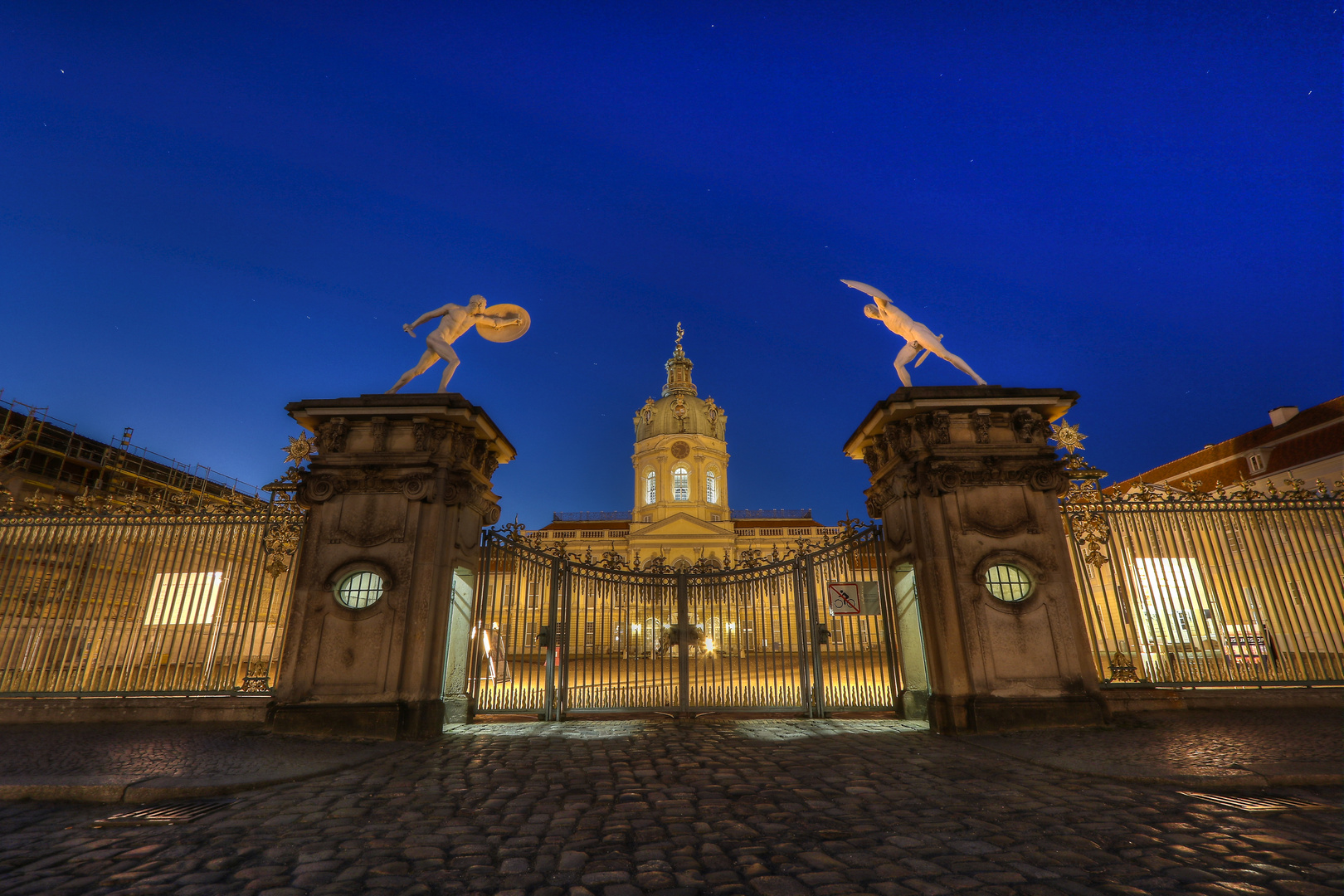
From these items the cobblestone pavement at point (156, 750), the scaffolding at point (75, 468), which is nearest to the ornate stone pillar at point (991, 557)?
the cobblestone pavement at point (156, 750)

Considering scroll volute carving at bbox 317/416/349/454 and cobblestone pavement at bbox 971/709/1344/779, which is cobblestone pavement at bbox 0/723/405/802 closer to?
scroll volute carving at bbox 317/416/349/454

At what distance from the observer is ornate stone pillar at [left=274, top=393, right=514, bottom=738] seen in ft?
28.8

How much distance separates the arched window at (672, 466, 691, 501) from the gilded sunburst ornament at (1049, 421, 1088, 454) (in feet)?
150

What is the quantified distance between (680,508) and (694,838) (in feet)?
166

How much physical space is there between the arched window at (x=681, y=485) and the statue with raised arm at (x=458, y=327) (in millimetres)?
44483

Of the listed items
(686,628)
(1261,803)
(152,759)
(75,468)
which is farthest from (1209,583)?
(75,468)

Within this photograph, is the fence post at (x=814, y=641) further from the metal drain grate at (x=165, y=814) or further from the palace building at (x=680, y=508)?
the palace building at (x=680, y=508)

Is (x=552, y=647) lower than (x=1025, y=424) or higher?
lower

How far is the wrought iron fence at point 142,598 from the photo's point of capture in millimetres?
10070

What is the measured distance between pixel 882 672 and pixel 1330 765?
589cm

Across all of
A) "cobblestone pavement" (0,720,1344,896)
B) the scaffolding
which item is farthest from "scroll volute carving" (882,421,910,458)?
the scaffolding

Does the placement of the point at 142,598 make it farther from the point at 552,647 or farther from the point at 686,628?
the point at 686,628

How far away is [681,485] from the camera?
184 feet

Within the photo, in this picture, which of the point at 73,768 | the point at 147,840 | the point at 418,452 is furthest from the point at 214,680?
the point at 147,840
